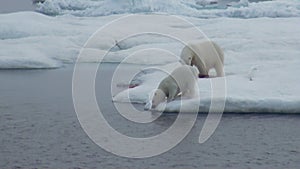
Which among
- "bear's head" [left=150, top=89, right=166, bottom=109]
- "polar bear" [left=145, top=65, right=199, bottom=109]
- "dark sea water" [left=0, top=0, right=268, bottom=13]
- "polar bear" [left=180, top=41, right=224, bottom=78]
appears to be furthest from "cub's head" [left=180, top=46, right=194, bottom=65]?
"dark sea water" [left=0, top=0, right=268, bottom=13]

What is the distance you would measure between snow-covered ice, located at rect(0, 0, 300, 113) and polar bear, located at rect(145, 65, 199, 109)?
0.34ft

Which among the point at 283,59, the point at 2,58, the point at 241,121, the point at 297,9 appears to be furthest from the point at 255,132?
the point at 297,9

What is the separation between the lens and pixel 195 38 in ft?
35.3

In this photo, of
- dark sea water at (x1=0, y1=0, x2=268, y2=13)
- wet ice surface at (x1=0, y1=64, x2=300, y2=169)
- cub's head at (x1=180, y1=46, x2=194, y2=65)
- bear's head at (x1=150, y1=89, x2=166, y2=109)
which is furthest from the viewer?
dark sea water at (x1=0, y1=0, x2=268, y2=13)

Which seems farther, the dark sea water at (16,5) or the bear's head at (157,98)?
the dark sea water at (16,5)

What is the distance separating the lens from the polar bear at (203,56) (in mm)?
6824

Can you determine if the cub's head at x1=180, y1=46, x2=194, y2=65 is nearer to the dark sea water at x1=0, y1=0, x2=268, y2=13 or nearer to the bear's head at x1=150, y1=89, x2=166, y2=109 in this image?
the bear's head at x1=150, y1=89, x2=166, y2=109

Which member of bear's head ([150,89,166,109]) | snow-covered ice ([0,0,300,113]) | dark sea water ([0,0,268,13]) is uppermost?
bear's head ([150,89,166,109])

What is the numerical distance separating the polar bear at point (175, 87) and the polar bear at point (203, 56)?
870mm

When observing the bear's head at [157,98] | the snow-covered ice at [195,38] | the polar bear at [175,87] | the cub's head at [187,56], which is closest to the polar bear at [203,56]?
the cub's head at [187,56]

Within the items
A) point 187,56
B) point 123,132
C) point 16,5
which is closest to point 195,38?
point 187,56

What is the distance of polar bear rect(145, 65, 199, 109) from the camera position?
19.2ft

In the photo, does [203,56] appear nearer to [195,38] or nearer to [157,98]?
[157,98]

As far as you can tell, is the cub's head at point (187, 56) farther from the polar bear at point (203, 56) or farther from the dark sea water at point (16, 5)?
the dark sea water at point (16, 5)
